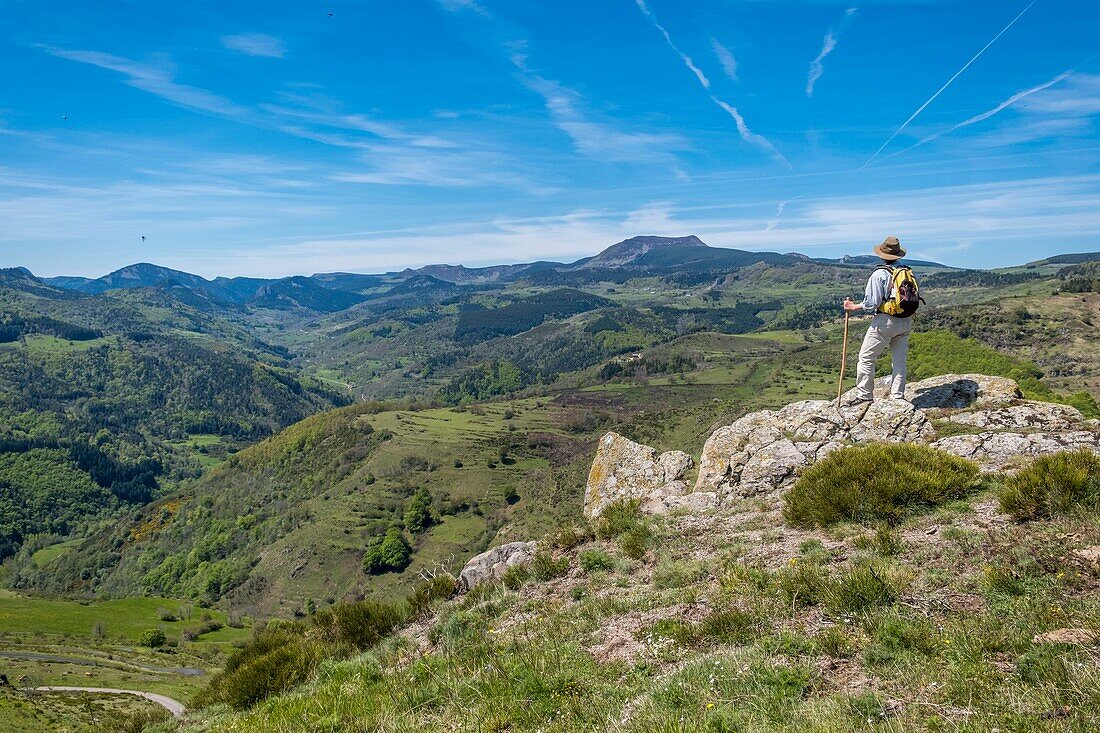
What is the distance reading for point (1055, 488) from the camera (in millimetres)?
7758

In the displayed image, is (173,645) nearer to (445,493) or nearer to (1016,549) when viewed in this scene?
(445,493)

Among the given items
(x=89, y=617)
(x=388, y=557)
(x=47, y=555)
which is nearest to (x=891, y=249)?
(x=388, y=557)

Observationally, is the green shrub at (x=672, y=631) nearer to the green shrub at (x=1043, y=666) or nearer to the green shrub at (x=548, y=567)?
the green shrub at (x=1043, y=666)

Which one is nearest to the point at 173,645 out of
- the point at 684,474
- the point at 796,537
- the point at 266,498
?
the point at 266,498

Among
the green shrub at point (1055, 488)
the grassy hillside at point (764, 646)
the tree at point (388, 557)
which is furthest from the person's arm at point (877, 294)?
the tree at point (388, 557)

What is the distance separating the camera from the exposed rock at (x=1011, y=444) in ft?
37.6

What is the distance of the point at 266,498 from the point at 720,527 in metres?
181

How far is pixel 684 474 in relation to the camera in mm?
18625

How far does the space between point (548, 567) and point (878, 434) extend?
9625 mm

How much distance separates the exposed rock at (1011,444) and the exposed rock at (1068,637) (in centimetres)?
727

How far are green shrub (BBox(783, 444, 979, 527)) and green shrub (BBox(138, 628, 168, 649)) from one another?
139331 millimetres

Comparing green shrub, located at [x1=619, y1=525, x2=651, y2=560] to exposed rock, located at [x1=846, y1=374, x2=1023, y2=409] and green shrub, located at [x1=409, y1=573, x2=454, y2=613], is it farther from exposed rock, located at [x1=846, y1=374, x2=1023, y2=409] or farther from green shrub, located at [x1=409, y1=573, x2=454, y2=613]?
exposed rock, located at [x1=846, y1=374, x2=1023, y2=409]

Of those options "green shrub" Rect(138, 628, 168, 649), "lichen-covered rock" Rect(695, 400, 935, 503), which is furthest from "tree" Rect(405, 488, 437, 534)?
"lichen-covered rock" Rect(695, 400, 935, 503)

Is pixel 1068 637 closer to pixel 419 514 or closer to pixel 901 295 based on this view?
pixel 901 295
